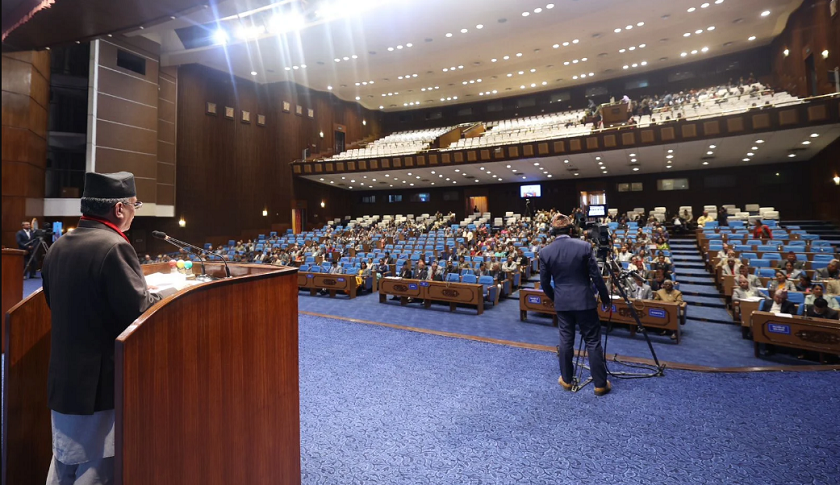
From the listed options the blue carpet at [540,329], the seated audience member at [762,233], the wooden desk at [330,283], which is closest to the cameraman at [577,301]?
the blue carpet at [540,329]

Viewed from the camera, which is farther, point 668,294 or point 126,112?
point 126,112

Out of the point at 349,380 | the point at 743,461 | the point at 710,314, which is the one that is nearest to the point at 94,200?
the point at 349,380

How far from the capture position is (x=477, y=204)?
70.3ft

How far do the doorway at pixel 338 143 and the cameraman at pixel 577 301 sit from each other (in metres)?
19.1

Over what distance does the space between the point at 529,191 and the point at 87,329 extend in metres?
19.5

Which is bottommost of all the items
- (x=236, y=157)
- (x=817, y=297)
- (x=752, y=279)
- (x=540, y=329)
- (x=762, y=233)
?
(x=540, y=329)

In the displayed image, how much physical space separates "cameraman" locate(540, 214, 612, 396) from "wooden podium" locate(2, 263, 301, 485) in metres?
2.22

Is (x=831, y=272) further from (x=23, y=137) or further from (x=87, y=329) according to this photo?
(x=23, y=137)

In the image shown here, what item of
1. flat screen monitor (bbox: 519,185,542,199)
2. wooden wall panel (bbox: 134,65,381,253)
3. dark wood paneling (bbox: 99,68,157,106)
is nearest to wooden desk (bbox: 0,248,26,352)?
dark wood paneling (bbox: 99,68,157,106)

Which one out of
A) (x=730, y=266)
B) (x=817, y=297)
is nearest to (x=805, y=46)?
(x=730, y=266)

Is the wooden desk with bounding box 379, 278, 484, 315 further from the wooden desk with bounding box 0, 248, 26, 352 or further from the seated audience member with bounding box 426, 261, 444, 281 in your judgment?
the wooden desk with bounding box 0, 248, 26, 352

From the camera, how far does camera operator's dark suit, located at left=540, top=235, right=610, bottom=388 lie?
326 centimetres

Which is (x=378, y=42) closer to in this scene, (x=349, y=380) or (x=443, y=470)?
(x=349, y=380)

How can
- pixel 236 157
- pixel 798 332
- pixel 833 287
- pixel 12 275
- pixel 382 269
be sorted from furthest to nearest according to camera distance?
1. pixel 236 157
2. pixel 382 269
3. pixel 833 287
4. pixel 798 332
5. pixel 12 275
